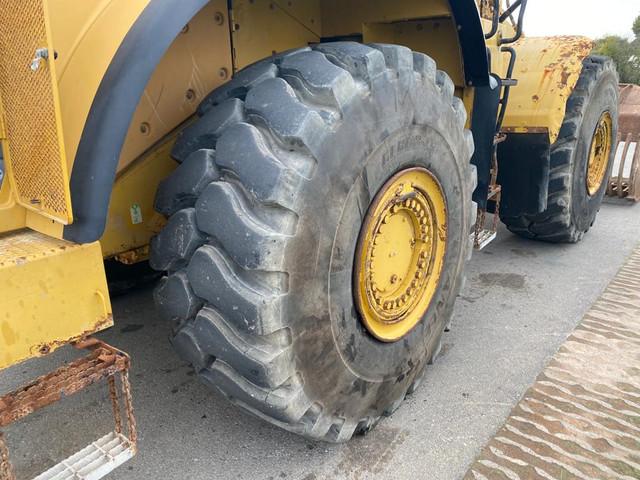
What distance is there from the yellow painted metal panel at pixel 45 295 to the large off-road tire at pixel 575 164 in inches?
148

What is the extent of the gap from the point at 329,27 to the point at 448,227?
49.6 inches

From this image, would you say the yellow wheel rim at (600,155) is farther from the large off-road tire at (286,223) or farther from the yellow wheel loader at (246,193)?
the large off-road tire at (286,223)

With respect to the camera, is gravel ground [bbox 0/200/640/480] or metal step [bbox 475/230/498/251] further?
metal step [bbox 475/230/498/251]

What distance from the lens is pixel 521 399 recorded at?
263 centimetres

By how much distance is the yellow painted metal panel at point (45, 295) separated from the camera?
132 cm

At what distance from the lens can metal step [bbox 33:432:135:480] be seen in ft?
4.72

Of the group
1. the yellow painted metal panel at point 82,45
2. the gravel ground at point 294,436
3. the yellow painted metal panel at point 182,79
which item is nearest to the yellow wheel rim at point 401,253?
the gravel ground at point 294,436

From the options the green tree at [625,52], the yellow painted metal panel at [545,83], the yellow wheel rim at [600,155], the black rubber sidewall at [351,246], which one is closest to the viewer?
the black rubber sidewall at [351,246]

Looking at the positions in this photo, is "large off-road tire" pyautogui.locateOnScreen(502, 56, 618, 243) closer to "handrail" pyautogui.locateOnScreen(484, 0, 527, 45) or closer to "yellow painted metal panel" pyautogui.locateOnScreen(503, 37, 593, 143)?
"yellow painted metal panel" pyautogui.locateOnScreen(503, 37, 593, 143)

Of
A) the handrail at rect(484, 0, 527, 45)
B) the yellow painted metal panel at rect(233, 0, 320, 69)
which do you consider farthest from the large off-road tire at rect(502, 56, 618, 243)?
the yellow painted metal panel at rect(233, 0, 320, 69)

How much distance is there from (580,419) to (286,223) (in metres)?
1.80

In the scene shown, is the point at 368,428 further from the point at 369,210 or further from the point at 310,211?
the point at 310,211

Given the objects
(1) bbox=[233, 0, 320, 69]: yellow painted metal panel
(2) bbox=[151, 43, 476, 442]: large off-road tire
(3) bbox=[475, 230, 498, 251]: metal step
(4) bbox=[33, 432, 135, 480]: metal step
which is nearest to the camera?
(4) bbox=[33, 432, 135, 480]: metal step

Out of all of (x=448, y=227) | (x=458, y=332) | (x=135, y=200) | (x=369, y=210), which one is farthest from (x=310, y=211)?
(x=458, y=332)
